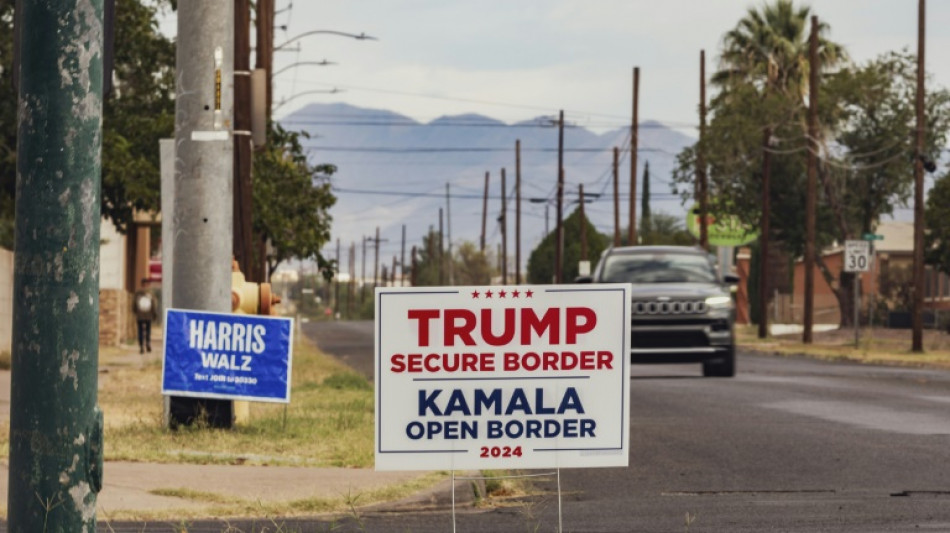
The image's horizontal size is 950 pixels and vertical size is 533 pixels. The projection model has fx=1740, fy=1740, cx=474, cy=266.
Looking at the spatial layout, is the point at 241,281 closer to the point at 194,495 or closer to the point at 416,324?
the point at 194,495

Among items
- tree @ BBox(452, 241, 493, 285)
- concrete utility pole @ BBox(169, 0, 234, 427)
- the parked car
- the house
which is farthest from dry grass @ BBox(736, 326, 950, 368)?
tree @ BBox(452, 241, 493, 285)

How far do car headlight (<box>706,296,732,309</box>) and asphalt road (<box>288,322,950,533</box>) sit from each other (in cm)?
129

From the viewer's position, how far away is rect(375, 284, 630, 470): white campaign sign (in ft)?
23.4

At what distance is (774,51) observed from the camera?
73.3 meters

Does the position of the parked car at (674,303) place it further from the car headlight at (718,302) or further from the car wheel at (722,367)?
the car wheel at (722,367)

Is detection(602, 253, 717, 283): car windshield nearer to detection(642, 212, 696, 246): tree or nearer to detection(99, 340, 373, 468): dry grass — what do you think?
detection(99, 340, 373, 468): dry grass

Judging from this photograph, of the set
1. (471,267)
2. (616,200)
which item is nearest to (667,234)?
(616,200)

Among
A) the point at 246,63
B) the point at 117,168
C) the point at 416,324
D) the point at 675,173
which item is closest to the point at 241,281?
the point at 246,63

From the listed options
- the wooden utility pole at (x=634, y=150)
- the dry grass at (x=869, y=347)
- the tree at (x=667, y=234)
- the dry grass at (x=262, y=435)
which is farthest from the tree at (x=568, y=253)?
the dry grass at (x=262, y=435)

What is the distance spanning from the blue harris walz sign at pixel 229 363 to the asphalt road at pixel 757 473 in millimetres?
2645

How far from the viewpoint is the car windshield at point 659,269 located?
25719mm

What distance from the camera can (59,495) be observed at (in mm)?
6027

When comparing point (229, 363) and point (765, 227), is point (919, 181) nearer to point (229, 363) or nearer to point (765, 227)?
point (765, 227)

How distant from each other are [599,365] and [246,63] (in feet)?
39.7
